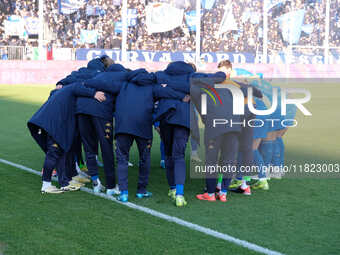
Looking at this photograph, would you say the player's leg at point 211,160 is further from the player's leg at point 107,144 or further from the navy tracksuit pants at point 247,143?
the player's leg at point 107,144

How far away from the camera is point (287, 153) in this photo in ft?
35.3

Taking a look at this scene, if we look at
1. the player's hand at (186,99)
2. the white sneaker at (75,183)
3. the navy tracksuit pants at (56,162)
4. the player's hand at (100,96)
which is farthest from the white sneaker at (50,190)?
the player's hand at (186,99)

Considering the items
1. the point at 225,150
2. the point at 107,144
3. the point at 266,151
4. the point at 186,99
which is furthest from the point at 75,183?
the point at 266,151

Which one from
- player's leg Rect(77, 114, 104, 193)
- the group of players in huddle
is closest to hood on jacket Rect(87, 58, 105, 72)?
the group of players in huddle

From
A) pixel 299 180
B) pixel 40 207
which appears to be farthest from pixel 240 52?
pixel 40 207

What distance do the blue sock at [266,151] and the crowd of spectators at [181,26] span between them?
2512 centimetres

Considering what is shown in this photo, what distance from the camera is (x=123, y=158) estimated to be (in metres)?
6.59

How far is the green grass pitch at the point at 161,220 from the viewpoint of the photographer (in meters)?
5.04

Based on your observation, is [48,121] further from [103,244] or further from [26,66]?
[26,66]

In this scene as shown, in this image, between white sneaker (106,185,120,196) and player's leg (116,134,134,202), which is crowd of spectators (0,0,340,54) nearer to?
white sneaker (106,185,120,196)

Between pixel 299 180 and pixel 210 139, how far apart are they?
236 centimetres

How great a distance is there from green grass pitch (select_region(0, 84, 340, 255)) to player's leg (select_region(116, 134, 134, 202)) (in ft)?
0.74

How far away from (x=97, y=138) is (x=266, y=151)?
2.59m

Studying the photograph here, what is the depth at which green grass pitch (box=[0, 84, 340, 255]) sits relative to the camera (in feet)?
16.5
